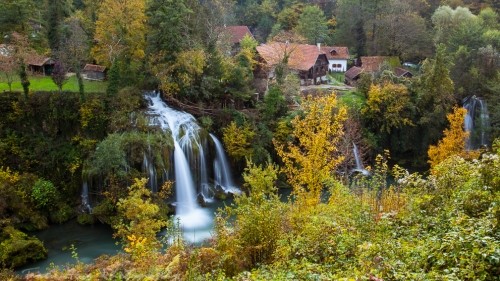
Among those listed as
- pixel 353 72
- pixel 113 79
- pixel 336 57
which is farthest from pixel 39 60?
pixel 336 57

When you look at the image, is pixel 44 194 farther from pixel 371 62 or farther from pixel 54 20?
pixel 371 62

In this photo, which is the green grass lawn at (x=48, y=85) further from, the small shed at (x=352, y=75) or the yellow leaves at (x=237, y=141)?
the small shed at (x=352, y=75)

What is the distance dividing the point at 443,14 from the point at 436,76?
14.8 meters

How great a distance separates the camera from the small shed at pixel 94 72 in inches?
1398

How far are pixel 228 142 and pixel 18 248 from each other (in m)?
14.8

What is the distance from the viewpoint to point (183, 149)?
2916cm

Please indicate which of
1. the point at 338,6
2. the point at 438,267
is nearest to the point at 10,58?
the point at 438,267

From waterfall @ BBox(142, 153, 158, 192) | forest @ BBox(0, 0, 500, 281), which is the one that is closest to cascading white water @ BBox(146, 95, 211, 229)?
forest @ BBox(0, 0, 500, 281)

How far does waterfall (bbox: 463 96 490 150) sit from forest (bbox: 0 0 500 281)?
15 centimetres

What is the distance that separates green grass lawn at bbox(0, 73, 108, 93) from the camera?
31828mm

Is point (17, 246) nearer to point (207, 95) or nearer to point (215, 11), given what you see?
point (207, 95)

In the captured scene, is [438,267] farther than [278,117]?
No

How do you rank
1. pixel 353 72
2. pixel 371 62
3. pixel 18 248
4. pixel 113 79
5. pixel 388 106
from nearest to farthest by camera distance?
pixel 18 248 → pixel 113 79 → pixel 388 106 → pixel 353 72 → pixel 371 62

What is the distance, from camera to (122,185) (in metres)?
25.7
